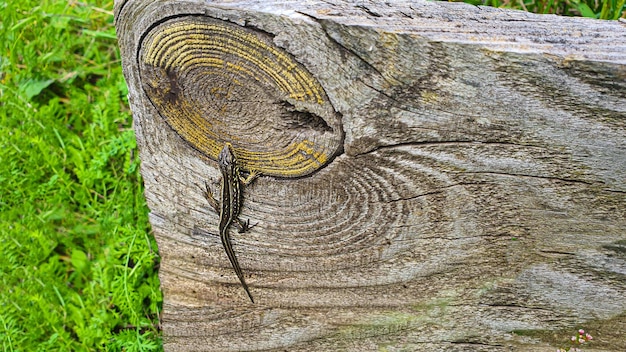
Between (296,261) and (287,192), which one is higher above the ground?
(287,192)

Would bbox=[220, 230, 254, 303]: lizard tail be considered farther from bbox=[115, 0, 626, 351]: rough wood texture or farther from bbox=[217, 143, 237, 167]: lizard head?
bbox=[217, 143, 237, 167]: lizard head

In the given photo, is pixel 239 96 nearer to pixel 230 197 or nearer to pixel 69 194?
pixel 230 197

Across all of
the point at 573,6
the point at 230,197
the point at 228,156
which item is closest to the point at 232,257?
the point at 230,197

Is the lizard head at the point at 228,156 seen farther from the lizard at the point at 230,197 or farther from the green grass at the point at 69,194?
the green grass at the point at 69,194

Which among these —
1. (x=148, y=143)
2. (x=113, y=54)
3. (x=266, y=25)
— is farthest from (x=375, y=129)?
(x=113, y=54)

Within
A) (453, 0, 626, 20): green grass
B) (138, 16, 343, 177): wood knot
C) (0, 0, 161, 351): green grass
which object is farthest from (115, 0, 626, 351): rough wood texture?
(453, 0, 626, 20): green grass

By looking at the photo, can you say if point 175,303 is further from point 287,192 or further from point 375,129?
point 375,129
